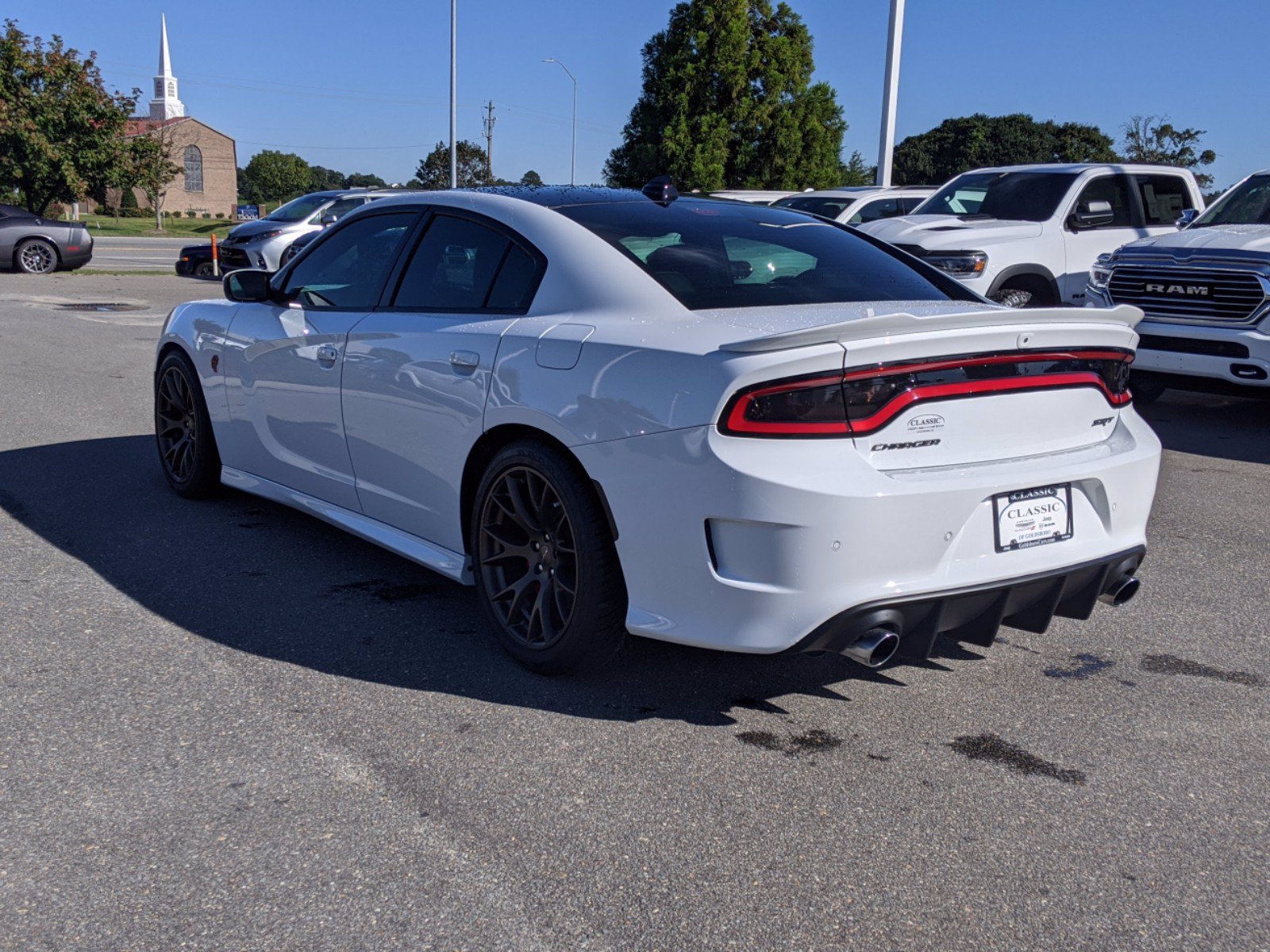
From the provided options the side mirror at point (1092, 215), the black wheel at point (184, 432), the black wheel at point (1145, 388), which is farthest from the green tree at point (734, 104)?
the black wheel at point (184, 432)

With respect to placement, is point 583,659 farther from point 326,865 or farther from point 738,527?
point 326,865

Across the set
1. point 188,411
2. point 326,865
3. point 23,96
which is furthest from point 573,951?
point 23,96

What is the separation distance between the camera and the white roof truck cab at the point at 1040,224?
10.5 metres

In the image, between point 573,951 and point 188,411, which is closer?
point 573,951

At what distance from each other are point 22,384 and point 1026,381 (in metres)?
8.68

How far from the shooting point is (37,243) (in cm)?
2298

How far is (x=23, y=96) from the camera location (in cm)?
3616

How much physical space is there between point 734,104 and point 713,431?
116 feet

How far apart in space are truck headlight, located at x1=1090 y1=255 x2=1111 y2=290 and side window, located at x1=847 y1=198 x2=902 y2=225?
21.5 ft

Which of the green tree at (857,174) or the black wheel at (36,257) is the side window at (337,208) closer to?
the black wheel at (36,257)

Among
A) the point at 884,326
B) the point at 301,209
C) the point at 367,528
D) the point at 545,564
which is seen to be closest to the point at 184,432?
the point at 367,528

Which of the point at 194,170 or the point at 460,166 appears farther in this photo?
the point at 194,170

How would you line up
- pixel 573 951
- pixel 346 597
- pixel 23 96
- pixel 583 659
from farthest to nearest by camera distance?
pixel 23 96, pixel 346 597, pixel 583 659, pixel 573 951

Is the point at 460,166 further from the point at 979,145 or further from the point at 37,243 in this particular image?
the point at 37,243
